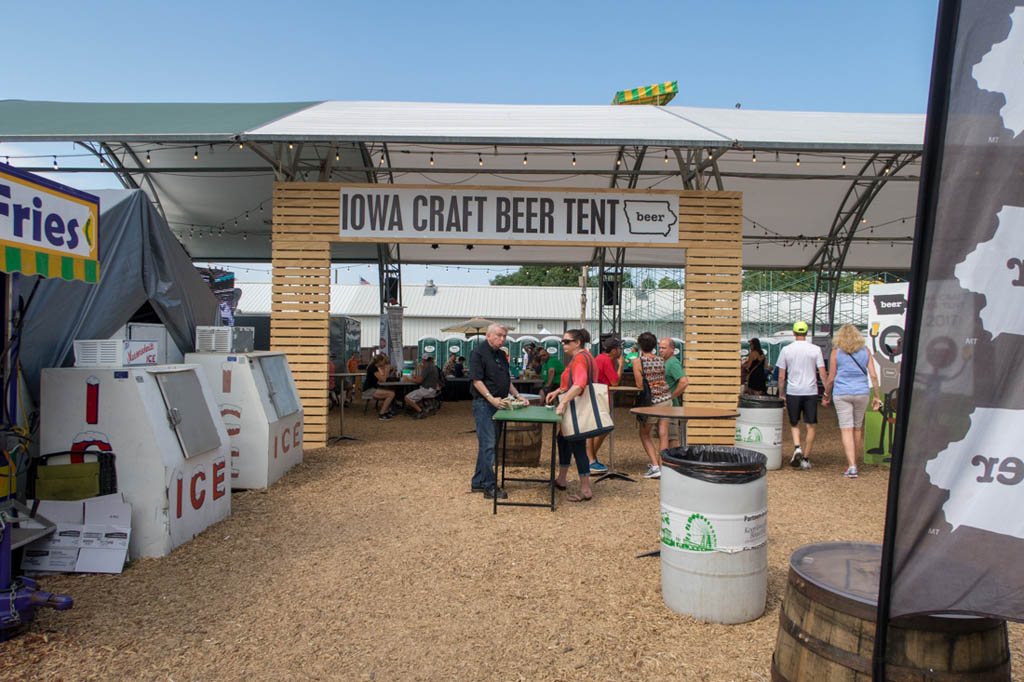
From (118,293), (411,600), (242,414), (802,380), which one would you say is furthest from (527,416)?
(802,380)

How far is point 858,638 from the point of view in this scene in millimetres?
2139

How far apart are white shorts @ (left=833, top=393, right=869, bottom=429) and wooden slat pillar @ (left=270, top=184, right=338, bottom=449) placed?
6.66 meters

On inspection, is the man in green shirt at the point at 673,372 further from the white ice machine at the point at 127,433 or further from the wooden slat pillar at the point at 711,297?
the white ice machine at the point at 127,433

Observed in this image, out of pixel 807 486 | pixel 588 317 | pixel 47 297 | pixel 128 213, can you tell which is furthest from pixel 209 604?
pixel 588 317

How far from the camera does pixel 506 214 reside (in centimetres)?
970

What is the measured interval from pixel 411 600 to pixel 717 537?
1.84 meters

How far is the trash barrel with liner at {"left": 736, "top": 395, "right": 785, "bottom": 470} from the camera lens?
8.04 m

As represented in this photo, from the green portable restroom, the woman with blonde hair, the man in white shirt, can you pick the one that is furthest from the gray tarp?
the green portable restroom

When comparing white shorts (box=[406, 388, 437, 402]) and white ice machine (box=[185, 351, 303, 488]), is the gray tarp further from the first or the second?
white shorts (box=[406, 388, 437, 402])

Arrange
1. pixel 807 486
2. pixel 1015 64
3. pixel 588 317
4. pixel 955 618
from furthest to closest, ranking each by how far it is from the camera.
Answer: pixel 588 317 < pixel 807 486 < pixel 955 618 < pixel 1015 64

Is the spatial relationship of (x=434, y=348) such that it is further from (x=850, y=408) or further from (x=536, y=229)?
(x=850, y=408)

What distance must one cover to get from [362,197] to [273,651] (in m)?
7.25

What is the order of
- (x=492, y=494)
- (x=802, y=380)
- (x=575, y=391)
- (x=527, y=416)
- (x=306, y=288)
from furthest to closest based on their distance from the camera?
(x=306, y=288), (x=802, y=380), (x=492, y=494), (x=575, y=391), (x=527, y=416)

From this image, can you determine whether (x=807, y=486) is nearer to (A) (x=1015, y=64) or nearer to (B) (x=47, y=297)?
(A) (x=1015, y=64)
